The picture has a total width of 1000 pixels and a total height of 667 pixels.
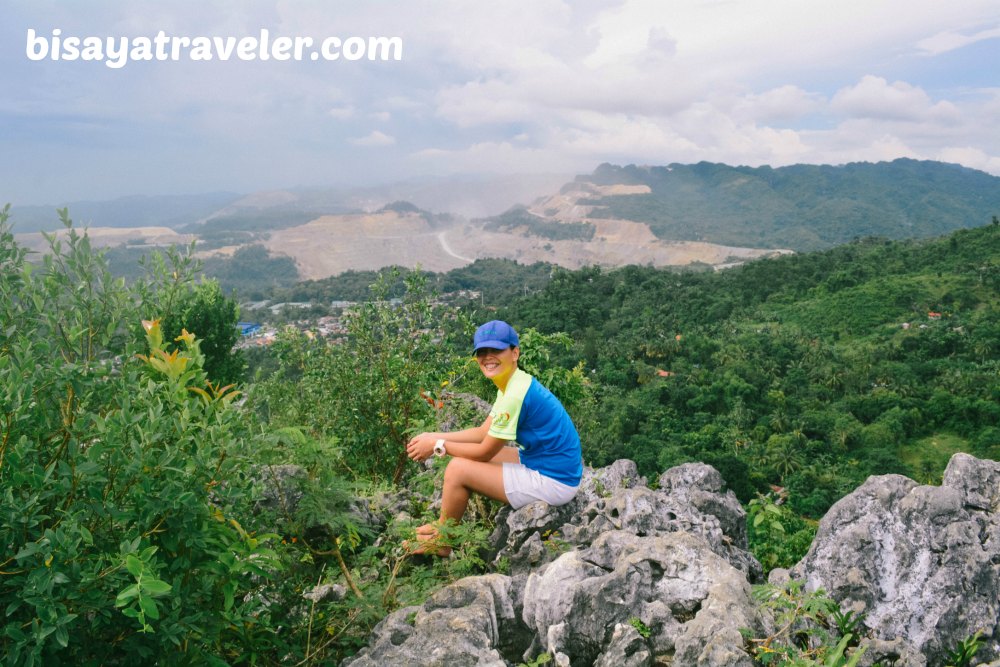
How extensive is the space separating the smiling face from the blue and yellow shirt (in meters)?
0.06

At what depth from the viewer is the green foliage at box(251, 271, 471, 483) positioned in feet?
20.6

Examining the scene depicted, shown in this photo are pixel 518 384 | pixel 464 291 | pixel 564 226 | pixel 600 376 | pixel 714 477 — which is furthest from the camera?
pixel 564 226

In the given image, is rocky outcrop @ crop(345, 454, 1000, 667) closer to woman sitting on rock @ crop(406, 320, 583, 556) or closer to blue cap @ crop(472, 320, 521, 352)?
woman sitting on rock @ crop(406, 320, 583, 556)

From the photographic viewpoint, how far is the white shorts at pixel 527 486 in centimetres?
395

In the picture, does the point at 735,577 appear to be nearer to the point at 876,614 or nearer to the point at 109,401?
the point at 876,614

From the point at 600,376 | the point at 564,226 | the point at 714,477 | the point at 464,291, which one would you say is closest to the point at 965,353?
the point at 600,376

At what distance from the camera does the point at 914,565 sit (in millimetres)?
3168

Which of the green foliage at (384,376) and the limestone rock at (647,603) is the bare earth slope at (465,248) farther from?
the limestone rock at (647,603)

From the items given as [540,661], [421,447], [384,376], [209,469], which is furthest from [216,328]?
[540,661]

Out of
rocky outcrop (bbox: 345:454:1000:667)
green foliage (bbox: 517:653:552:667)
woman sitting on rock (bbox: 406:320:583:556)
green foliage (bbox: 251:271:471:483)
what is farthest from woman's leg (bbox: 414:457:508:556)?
green foliage (bbox: 251:271:471:483)

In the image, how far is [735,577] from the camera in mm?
3166

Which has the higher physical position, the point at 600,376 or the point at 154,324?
the point at 154,324

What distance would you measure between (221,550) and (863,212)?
22943cm

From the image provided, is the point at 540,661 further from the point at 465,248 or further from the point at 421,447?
the point at 465,248
